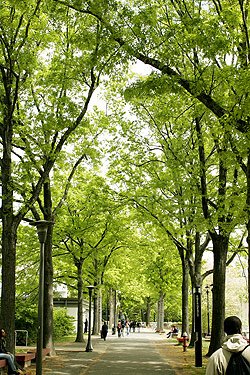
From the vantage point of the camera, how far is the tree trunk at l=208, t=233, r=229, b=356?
1678 centimetres

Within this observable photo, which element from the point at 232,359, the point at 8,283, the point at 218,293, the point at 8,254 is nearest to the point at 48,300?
the point at 8,283

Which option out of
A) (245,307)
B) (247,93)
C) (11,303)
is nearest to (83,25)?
(247,93)

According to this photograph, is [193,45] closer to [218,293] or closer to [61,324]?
[218,293]

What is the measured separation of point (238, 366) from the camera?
3.70 m

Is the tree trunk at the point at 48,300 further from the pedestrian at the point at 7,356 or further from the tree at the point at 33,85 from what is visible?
the pedestrian at the point at 7,356

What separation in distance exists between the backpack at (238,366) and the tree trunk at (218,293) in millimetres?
13497

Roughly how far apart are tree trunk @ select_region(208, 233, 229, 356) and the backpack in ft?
44.3

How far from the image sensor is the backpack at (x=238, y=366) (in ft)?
12.1

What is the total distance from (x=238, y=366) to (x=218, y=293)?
1379 centimetres

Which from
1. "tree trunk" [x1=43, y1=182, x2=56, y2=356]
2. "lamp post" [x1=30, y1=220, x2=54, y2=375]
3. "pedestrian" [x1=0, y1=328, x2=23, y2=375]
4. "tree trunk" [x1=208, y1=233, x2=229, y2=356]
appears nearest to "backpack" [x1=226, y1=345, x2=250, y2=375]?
"lamp post" [x1=30, y1=220, x2=54, y2=375]

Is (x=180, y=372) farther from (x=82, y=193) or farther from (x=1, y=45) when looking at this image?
(x=82, y=193)

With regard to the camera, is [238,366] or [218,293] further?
[218,293]

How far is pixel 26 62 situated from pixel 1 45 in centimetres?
124

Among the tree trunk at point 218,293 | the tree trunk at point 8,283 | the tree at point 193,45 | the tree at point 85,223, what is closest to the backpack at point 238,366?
the tree at point 193,45
